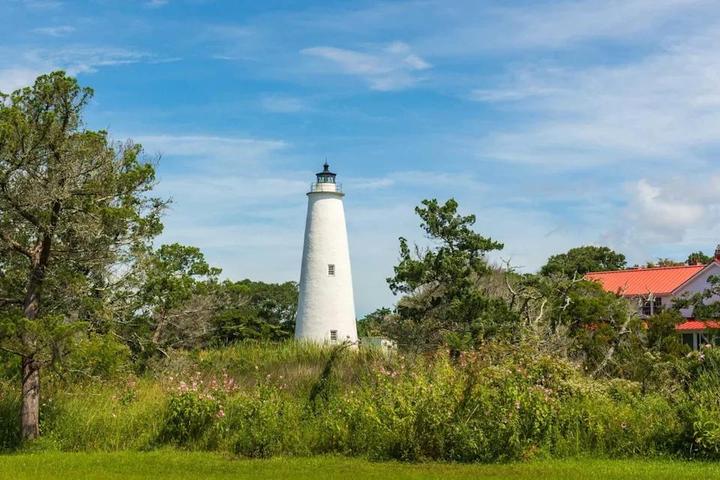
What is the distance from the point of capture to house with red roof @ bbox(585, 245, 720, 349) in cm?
4362

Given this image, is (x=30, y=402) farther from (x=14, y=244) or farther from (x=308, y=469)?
(x=308, y=469)

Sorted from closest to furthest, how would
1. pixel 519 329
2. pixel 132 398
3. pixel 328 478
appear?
pixel 328 478 < pixel 132 398 < pixel 519 329

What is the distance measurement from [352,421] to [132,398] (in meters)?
4.91

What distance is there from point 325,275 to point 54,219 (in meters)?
18.7

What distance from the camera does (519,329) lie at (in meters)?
20.9

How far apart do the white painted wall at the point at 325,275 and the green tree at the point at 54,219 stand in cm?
1730

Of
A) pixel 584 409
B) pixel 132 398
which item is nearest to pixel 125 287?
pixel 132 398

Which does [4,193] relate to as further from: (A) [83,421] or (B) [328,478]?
(B) [328,478]

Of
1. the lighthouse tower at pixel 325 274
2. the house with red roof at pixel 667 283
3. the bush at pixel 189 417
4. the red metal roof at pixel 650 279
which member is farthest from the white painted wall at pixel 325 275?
the bush at pixel 189 417

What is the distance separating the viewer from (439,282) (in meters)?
25.5

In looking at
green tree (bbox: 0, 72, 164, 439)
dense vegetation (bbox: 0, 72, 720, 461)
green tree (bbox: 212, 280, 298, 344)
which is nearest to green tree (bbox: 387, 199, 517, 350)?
dense vegetation (bbox: 0, 72, 720, 461)

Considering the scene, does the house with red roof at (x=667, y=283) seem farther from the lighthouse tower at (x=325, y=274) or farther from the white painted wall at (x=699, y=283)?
the lighthouse tower at (x=325, y=274)

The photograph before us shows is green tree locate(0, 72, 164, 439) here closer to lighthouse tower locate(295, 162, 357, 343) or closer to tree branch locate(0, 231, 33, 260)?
tree branch locate(0, 231, 33, 260)

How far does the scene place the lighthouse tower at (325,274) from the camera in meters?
33.8
